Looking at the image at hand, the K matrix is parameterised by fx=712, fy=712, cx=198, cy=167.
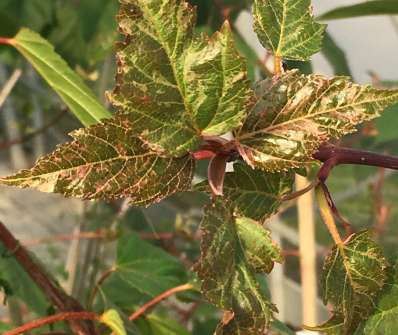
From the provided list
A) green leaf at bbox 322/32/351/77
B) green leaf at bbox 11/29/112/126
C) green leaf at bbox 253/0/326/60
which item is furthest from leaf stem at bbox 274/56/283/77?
green leaf at bbox 322/32/351/77

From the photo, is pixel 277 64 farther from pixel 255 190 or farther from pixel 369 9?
pixel 369 9

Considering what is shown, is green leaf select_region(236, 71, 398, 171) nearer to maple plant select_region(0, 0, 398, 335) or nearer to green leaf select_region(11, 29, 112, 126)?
maple plant select_region(0, 0, 398, 335)

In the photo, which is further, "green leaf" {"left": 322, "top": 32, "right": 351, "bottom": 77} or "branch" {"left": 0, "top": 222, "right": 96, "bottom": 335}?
"green leaf" {"left": 322, "top": 32, "right": 351, "bottom": 77}

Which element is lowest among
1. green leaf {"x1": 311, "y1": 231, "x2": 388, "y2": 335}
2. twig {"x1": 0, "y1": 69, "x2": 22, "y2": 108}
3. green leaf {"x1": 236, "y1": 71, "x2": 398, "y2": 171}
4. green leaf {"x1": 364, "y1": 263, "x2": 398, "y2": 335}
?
green leaf {"x1": 364, "y1": 263, "x2": 398, "y2": 335}

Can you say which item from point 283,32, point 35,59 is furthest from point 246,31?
point 283,32

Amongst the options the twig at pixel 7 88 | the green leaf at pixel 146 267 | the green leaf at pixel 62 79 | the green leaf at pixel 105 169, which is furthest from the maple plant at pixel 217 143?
the twig at pixel 7 88
